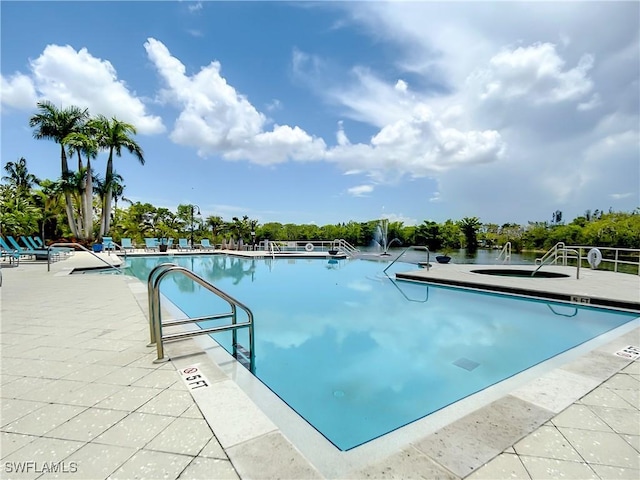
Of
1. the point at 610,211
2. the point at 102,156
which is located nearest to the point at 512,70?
the point at 102,156

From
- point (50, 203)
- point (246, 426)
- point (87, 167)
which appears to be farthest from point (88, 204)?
point (246, 426)

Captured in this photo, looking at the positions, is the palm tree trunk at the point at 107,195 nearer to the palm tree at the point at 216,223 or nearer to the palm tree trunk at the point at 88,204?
the palm tree trunk at the point at 88,204

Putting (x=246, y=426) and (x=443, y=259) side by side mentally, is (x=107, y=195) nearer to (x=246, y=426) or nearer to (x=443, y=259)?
(x=443, y=259)

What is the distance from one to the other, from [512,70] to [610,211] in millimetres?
34011

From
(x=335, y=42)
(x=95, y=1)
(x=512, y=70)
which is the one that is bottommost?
(x=512, y=70)

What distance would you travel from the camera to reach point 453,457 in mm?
1374

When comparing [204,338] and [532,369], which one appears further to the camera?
[204,338]

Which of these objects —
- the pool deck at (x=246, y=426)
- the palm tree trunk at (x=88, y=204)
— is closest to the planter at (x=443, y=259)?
the pool deck at (x=246, y=426)

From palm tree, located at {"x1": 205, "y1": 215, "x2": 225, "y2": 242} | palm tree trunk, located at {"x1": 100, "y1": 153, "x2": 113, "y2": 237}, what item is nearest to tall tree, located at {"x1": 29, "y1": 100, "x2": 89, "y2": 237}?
palm tree trunk, located at {"x1": 100, "y1": 153, "x2": 113, "y2": 237}

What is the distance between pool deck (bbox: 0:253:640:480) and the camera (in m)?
1.30

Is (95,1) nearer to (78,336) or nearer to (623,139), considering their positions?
(78,336)

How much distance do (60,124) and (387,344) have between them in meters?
22.0
